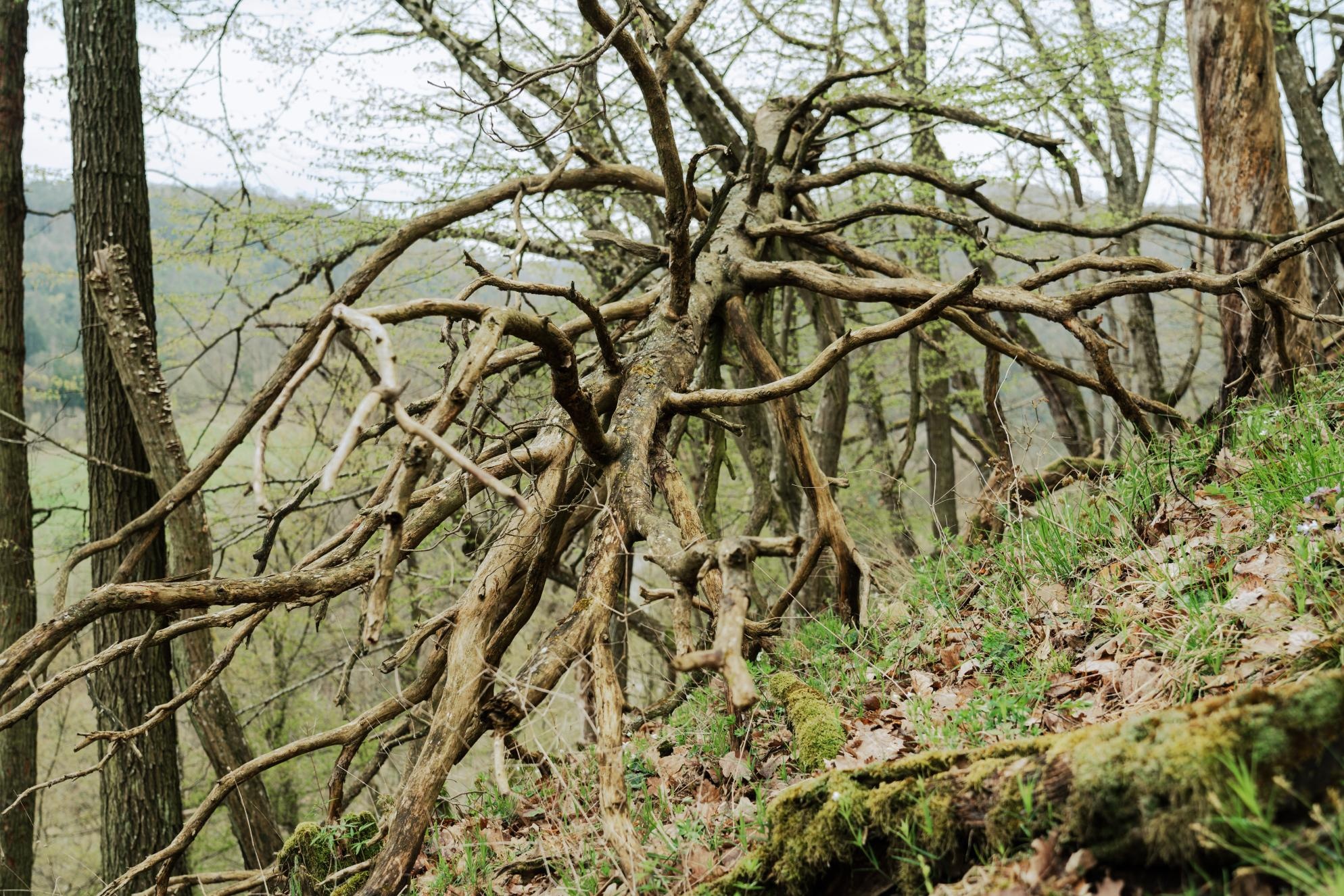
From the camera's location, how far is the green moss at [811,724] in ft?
9.25

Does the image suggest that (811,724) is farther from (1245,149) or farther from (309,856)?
(1245,149)

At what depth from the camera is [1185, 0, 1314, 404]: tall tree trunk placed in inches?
206

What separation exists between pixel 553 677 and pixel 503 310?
4.09ft

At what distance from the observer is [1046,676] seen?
9.73 feet

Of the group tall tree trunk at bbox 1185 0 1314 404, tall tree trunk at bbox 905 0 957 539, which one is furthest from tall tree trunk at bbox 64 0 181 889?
tall tree trunk at bbox 1185 0 1314 404

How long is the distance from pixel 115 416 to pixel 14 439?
2426 millimetres

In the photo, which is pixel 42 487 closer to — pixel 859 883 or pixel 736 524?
pixel 736 524

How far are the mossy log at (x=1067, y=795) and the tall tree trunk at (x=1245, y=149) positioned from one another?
438 cm

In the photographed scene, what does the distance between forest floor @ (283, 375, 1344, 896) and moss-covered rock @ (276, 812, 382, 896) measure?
335 millimetres

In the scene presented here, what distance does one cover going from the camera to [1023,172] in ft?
25.4

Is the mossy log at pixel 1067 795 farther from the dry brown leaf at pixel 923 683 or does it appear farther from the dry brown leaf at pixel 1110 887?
the dry brown leaf at pixel 923 683

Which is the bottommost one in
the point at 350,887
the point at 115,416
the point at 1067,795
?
the point at 350,887

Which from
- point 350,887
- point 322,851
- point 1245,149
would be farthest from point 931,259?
point 350,887

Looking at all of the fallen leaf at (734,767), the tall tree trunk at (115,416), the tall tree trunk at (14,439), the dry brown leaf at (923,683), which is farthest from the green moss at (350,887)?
the tall tree trunk at (14,439)
